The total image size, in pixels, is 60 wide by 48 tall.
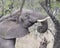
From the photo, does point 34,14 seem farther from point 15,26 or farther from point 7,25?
point 7,25

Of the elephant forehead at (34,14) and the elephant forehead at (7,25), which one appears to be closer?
the elephant forehead at (34,14)

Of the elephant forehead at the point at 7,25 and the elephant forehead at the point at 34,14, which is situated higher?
the elephant forehead at the point at 34,14

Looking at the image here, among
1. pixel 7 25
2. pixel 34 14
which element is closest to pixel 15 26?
pixel 7 25

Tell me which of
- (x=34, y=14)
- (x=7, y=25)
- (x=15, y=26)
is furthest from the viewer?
(x=7, y=25)

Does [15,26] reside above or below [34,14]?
below

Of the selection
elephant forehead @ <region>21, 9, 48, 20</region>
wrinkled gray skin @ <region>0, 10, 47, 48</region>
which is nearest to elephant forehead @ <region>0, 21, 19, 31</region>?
wrinkled gray skin @ <region>0, 10, 47, 48</region>

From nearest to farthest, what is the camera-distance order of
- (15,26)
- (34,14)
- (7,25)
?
(34,14)
(15,26)
(7,25)

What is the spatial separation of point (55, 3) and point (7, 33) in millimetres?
1124

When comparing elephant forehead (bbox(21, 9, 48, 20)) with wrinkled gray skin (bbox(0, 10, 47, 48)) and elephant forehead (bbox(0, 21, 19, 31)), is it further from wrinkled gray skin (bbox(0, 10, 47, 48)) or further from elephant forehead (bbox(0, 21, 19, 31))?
elephant forehead (bbox(0, 21, 19, 31))

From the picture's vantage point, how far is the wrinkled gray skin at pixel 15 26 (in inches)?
176

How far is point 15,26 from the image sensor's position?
15.5 feet

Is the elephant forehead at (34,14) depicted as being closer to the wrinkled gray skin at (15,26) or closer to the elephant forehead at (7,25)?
the wrinkled gray skin at (15,26)

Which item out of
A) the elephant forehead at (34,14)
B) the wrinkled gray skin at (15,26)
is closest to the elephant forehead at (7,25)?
the wrinkled gray skin at (15,26)

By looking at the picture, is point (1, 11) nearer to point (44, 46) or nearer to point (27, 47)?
point (44, 46)
